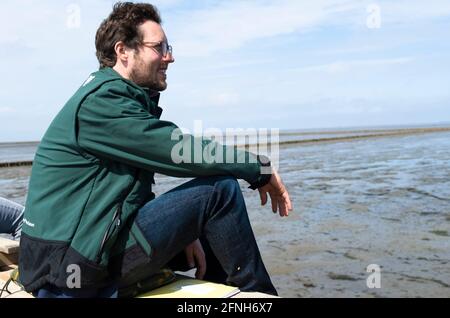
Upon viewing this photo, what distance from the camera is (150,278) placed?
2529mm

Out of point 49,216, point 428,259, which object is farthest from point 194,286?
point 428,259

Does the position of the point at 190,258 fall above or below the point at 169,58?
below

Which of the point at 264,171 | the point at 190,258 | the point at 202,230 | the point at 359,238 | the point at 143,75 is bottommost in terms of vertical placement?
the point at 359,238

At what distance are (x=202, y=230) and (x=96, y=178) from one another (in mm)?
588

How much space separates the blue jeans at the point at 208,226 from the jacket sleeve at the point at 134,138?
12cm

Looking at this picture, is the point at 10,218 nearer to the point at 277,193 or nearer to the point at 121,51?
the point at 121,51

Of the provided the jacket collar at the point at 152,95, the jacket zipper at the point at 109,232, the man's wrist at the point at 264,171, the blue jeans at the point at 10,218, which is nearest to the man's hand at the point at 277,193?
the man's wrist at the point at 264,171

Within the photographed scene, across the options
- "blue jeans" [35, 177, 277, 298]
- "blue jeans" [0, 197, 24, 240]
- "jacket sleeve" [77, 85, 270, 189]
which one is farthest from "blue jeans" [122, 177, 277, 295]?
"blue jeans" [0, 197, 24, 240]

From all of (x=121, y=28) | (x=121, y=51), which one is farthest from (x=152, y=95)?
(x=121, y=28)

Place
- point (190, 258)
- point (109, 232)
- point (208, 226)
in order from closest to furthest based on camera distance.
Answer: point (109, 232), point (208, 226), point (190, 258)

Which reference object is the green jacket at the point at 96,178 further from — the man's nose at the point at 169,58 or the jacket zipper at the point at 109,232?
the man's nose at the point at 169,58

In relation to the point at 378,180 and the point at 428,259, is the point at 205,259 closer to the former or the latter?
the point at 428,259

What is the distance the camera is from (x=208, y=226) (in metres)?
2.41
